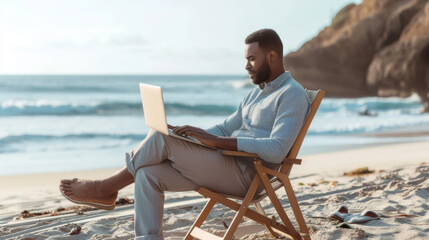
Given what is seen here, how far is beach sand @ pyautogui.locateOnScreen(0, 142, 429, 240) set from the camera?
12.7ft

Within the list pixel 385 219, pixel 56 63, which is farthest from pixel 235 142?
pixel 56 63

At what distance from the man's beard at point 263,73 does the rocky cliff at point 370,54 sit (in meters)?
23.0

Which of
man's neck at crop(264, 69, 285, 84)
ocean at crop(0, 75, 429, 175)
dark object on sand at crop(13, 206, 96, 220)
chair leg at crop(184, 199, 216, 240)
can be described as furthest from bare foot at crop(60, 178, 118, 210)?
ocean at crop(0, 75, 429, 175)

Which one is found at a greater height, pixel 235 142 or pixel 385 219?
pixel 235 142

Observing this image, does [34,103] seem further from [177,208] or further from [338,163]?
[177,208]

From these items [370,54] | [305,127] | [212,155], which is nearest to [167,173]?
[212,155]

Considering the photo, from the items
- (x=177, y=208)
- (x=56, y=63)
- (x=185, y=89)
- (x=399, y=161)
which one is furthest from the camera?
(x=56, y=63)

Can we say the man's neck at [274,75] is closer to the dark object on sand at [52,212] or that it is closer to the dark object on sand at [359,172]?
the dark object on sand at [52,212]

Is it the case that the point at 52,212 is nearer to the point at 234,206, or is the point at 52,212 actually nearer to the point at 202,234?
the point at 202,234

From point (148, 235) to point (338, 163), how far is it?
5.30 m

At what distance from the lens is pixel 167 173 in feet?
10.5

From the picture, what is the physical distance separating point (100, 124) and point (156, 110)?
42.8ft

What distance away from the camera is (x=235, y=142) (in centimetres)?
318

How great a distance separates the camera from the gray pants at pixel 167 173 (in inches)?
123
